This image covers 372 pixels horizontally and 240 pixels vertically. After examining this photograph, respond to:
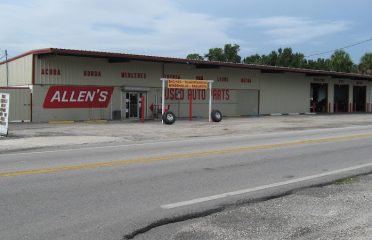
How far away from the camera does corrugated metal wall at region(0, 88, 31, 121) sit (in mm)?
28125

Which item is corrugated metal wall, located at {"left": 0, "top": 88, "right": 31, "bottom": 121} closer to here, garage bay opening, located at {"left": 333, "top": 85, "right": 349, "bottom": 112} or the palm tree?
garage bay opening, located at {"left": 333, "top": 85, "right": 349, "bottom": 112}

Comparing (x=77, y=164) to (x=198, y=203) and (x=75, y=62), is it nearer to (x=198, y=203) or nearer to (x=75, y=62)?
(x=198, y=203)

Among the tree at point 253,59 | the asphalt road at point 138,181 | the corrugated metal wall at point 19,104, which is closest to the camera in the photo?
the asphalt road at point 138,181

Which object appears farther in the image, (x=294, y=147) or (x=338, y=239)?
(x=294, y=147)

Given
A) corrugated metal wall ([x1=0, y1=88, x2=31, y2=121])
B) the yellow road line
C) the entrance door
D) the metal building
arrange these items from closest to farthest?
the yellow road line → corrugated metal wall ([x1=0, y1=88, x2=31, y2=121]) → the metal building → the entrance door

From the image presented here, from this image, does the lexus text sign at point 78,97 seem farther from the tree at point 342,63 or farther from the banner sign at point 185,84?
the tree at point 342,63

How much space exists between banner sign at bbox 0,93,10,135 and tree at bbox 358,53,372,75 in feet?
A: 236

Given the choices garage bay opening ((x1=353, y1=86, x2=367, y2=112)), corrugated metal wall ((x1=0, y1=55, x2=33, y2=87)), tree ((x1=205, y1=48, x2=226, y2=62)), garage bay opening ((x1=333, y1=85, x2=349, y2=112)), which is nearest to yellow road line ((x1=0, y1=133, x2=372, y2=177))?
corrugated metal wall ((x1=0, y1=55, x2=33, y2=87))


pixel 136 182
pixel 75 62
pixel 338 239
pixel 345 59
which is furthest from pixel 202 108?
pixel 345 59

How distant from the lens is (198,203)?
7.40m

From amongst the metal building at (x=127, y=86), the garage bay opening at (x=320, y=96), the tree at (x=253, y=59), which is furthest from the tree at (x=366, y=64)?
the metal building at (x=127, y=86)

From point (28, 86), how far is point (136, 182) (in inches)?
889

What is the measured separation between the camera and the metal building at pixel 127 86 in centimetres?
2927

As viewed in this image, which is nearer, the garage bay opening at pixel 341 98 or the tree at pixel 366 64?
the garage bay opening at pixel 341 98
